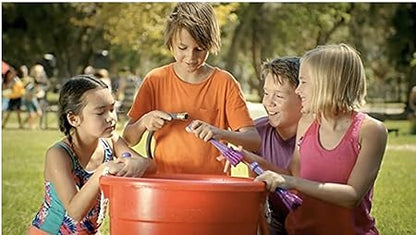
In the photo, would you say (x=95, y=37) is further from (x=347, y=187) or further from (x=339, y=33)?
(x=347, y=187)

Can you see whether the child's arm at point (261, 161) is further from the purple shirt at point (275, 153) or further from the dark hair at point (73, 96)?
the dark hair at point (73, 96)

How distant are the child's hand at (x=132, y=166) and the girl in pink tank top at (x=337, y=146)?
18.8 inches

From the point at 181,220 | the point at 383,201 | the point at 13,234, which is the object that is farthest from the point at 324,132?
the point at 383,201

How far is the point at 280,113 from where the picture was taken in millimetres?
3174

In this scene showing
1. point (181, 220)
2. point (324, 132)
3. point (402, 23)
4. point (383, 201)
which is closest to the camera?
point (181, 220)

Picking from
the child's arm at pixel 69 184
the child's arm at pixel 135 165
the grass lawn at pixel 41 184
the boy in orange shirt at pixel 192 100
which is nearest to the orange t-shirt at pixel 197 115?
the boy in orange shirt at pixel 192 100

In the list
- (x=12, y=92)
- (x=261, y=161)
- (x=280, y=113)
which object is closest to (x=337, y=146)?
(x=261, y=161)

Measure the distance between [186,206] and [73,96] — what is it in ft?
2.49

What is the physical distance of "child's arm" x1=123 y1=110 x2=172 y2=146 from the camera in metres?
2.89

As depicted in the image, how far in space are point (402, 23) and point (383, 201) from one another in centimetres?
1488

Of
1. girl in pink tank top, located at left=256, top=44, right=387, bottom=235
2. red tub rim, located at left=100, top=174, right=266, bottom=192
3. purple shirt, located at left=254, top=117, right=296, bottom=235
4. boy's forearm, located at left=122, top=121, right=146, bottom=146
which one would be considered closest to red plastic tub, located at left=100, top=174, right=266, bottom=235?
red tub rim, located at left=100, top=174, right=266, bottom=192

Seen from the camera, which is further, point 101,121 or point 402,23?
point 402,23

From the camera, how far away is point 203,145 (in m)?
3.08

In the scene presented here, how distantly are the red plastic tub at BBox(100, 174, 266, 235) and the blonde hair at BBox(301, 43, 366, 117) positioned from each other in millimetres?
417
